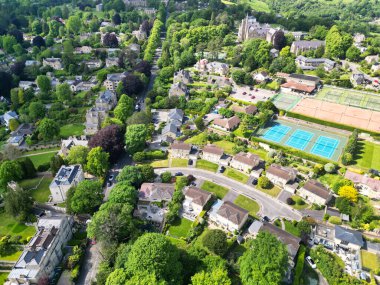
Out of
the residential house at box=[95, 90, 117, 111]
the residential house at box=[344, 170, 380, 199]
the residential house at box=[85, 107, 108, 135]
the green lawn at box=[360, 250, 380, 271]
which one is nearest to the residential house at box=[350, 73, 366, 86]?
the residential house at box=[344, 170, 380, 199]

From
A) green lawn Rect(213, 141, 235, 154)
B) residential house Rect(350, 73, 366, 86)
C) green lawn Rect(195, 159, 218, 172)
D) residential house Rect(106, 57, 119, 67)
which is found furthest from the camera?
residential house Rect(106, 57, 119, 67)

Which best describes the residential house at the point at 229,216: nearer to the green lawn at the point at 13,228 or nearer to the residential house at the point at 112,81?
the green lawn at the point at 13,228

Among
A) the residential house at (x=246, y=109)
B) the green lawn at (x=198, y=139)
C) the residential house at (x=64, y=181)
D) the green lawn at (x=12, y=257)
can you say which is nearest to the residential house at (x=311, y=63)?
the residential house at (x=246, y=109)

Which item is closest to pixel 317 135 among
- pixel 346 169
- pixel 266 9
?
pixel 346 169

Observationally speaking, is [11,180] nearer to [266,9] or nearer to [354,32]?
[354,32]

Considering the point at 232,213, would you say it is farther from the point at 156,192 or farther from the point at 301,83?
the point at 301,83

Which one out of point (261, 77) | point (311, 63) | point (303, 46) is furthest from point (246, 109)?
point (303, 46)

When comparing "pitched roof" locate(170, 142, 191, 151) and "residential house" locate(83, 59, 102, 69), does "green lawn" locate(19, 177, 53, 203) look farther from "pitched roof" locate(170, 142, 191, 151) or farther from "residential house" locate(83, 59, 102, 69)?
"residential house" locate(83, 59, 102, 69)
